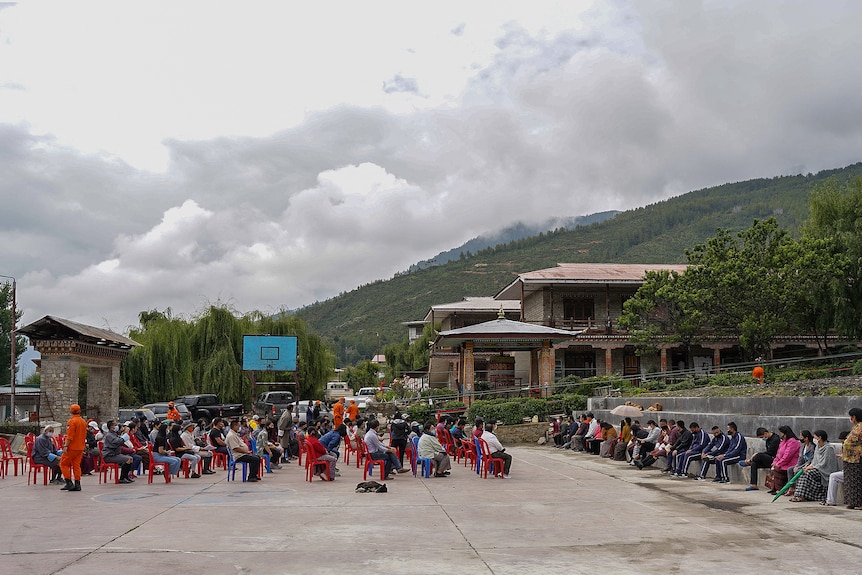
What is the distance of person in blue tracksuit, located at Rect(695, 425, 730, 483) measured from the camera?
15.4m

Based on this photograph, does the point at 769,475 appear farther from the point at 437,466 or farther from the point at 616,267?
the point at 616,267

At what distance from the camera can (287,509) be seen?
1151 cm

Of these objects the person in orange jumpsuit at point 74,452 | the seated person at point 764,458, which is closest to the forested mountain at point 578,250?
the person in orange jumpsuit at point 74,452

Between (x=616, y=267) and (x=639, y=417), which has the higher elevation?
(x=616, y=267)

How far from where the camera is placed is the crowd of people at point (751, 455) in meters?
11.4

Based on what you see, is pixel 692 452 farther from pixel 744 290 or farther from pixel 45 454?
pixel 744 290

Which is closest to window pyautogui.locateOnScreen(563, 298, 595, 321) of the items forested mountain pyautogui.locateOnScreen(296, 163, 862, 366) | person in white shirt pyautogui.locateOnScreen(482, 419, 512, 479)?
person in white shirt pyautogui.locateOnScreen(482, 419, 512, 479)

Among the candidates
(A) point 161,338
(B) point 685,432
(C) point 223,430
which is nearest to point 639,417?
(B) point 685,432

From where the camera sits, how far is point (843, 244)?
107 ft

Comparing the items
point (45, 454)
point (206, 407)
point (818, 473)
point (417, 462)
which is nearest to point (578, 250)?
point (206, 407)

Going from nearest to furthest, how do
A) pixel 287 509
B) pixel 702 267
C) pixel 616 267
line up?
pixel 287 509
pixel 702 267
pixel 616 267

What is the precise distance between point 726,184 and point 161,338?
103m

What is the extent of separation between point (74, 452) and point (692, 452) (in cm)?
1182

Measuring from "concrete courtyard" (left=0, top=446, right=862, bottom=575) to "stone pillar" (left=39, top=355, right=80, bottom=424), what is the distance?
11.5m
